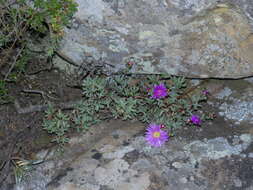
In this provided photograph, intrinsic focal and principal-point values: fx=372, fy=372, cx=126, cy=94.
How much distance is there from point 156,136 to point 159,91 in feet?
1.42

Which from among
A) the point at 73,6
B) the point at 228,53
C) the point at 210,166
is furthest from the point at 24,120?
the point at 228,53

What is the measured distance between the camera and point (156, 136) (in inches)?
105

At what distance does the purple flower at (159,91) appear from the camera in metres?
2.94

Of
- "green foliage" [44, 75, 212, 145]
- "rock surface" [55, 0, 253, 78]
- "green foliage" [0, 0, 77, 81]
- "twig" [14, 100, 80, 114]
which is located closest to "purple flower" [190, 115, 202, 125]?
"green foliage" [44, 75, 212, 145]

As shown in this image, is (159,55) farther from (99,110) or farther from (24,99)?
(24,99)

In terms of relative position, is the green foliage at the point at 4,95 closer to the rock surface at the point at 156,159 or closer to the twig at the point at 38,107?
the twig at the point at 38,107

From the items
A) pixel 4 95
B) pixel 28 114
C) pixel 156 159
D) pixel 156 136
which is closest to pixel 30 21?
pixel 4 95

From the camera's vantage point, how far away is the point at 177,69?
2.97 meters

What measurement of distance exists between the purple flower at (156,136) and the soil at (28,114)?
75 centimetres

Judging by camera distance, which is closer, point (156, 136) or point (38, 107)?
point (156, 136)

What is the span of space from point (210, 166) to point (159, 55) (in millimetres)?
926

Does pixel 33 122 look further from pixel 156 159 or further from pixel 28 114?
pixel 156 159

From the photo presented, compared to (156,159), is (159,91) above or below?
above

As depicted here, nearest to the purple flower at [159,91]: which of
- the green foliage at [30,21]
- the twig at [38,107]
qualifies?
the twig at [38,107]
